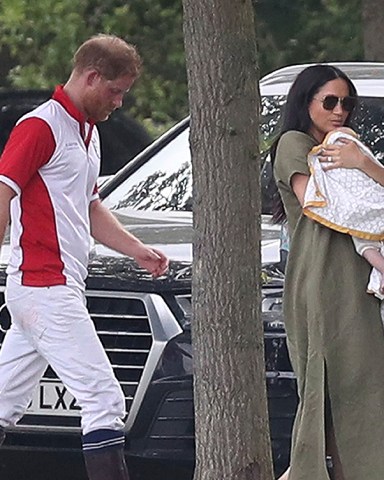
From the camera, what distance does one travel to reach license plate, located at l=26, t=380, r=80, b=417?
19.0ft

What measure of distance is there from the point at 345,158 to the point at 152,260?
→ 42.8 inches

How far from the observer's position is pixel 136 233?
21.1ft

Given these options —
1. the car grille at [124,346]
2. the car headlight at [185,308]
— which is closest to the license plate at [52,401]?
the car grille at [124,346]

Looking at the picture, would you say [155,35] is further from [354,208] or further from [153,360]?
[354,208]

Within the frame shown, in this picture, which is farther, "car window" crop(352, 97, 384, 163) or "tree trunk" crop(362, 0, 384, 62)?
"tree trunk" crop(362, 0, 384, 62)

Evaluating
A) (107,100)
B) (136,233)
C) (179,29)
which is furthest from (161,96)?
(107,100)

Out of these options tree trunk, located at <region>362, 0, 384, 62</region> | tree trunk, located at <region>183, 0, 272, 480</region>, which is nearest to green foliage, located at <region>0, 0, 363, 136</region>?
tree trunk, located at <region>362, 0, 384, 62</region>

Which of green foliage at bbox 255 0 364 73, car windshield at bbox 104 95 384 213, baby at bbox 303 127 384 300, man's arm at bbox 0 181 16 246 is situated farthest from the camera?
green foliage at bbox 255 0 364 73

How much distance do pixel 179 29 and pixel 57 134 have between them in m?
8.74

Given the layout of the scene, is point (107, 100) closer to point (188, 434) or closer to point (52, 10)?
point (188, 434)

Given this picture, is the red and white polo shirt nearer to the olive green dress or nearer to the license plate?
the license plate

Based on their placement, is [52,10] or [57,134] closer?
[57,134]

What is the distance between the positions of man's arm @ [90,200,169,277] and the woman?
2.67ft

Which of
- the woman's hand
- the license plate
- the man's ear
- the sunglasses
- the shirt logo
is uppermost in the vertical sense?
the man's ear
